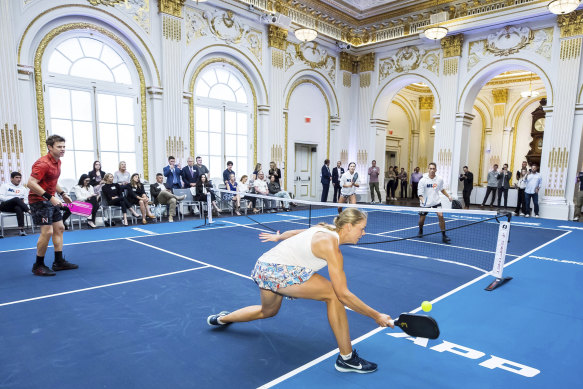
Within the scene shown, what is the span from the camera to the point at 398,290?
464cm

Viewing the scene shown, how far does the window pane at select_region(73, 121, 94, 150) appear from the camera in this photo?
978 centimetres

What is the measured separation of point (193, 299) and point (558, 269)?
5.70 metres

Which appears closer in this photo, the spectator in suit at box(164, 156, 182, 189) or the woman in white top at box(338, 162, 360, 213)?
the woman in white top at box(338, 162, 360, 213)

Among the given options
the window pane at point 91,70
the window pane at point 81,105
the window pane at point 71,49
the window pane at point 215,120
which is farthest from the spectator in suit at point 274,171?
the window pane at point 71,49

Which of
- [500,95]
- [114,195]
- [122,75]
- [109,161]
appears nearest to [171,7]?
[122,75]

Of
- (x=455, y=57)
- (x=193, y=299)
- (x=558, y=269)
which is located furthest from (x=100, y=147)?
(x=455, y=57)

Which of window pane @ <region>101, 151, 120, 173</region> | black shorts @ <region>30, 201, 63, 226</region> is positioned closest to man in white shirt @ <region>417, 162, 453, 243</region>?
black shorts @ <region>30, 201, 63, 226</region>

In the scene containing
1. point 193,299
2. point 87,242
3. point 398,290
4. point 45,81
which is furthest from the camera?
point 45,81

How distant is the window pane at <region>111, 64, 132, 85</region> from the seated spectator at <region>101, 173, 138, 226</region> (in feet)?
10.2

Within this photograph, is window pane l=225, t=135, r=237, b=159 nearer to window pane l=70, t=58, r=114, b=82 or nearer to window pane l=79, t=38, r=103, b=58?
window pane l=70, t=58, r=114, b=82

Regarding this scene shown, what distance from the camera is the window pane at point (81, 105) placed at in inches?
382

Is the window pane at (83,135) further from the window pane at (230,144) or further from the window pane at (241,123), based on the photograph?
the window pane at (241,123)

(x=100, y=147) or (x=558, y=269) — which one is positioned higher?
(x=100, y=147)

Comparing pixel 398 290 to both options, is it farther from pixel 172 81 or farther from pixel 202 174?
pixel 172 81
